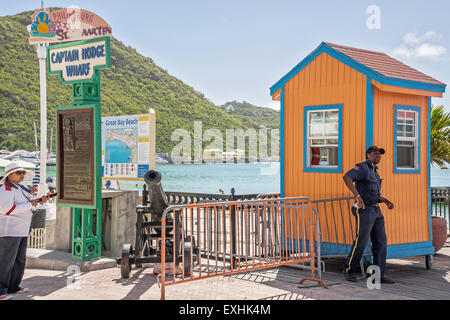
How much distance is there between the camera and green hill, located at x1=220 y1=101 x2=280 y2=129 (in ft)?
397

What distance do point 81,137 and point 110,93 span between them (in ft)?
225

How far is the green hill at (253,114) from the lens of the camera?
120938mm

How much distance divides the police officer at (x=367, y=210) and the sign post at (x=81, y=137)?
425 centimetres

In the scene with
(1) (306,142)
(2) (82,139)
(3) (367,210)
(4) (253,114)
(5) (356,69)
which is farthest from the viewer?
(4) (253,114)

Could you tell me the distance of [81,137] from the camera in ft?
27.3

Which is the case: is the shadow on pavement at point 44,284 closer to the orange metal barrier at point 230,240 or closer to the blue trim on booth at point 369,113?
the orange metal barrier at point 230,240

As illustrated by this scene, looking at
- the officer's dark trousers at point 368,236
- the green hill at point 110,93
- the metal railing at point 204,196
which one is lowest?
the officer's dark trousers at point 368,236

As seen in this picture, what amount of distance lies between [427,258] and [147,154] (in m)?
7.21

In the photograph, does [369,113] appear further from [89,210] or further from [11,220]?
[11,220]

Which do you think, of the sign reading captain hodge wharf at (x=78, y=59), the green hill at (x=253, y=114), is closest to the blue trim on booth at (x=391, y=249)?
the sign reading captain hodge wharf at (x=78, y=59)

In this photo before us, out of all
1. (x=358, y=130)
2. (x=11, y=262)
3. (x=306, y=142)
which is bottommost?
(x=11, y=262)

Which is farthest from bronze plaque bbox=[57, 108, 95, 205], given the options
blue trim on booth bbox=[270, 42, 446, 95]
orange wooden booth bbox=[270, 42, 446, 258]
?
blue trim on booth bbox=[270, 42, 446, 95]

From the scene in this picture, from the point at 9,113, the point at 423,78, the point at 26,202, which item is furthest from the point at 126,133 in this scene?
the point at 9,113

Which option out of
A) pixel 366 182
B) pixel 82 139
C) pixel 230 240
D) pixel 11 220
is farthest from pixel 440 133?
pixel 11 220
